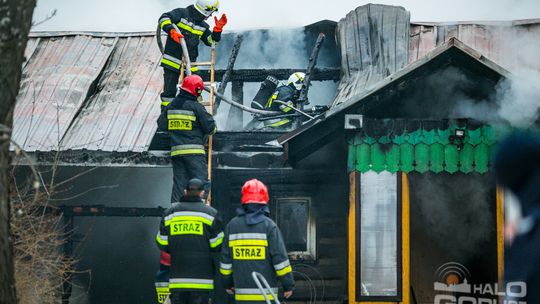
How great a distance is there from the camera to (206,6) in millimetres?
11695

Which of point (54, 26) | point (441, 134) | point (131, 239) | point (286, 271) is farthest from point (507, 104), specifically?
point (54, 26)

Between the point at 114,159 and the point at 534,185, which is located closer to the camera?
the point at 534,185

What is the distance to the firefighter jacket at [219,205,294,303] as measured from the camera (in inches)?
325

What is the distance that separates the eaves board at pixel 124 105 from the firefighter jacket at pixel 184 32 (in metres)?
1.36

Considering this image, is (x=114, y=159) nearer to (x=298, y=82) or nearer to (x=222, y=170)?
(x=222, y=170)

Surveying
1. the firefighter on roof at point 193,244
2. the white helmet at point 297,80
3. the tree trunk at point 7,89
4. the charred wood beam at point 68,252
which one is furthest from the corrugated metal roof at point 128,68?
the tree trunk at point 7,89

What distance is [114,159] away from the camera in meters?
12.1

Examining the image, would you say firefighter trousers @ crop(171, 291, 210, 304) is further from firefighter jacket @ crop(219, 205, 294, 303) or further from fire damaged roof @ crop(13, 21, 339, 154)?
fire damaged roof @ crop(13, 21, 339, 154)

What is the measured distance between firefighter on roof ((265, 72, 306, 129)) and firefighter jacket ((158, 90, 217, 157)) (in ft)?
8.06

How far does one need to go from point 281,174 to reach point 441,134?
10.2ft

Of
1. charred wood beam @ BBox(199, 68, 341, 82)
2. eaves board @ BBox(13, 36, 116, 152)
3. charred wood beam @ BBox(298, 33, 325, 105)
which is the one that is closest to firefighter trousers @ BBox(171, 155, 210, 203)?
eaves board @ BBox(13, 36, 116, 152)

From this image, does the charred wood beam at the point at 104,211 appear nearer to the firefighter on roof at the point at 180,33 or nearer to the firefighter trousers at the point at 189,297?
the firefighter on roof at the point at 180,33

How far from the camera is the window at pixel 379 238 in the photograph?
10.0 metres

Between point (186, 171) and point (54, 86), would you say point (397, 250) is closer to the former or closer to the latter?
point (186, 171)
